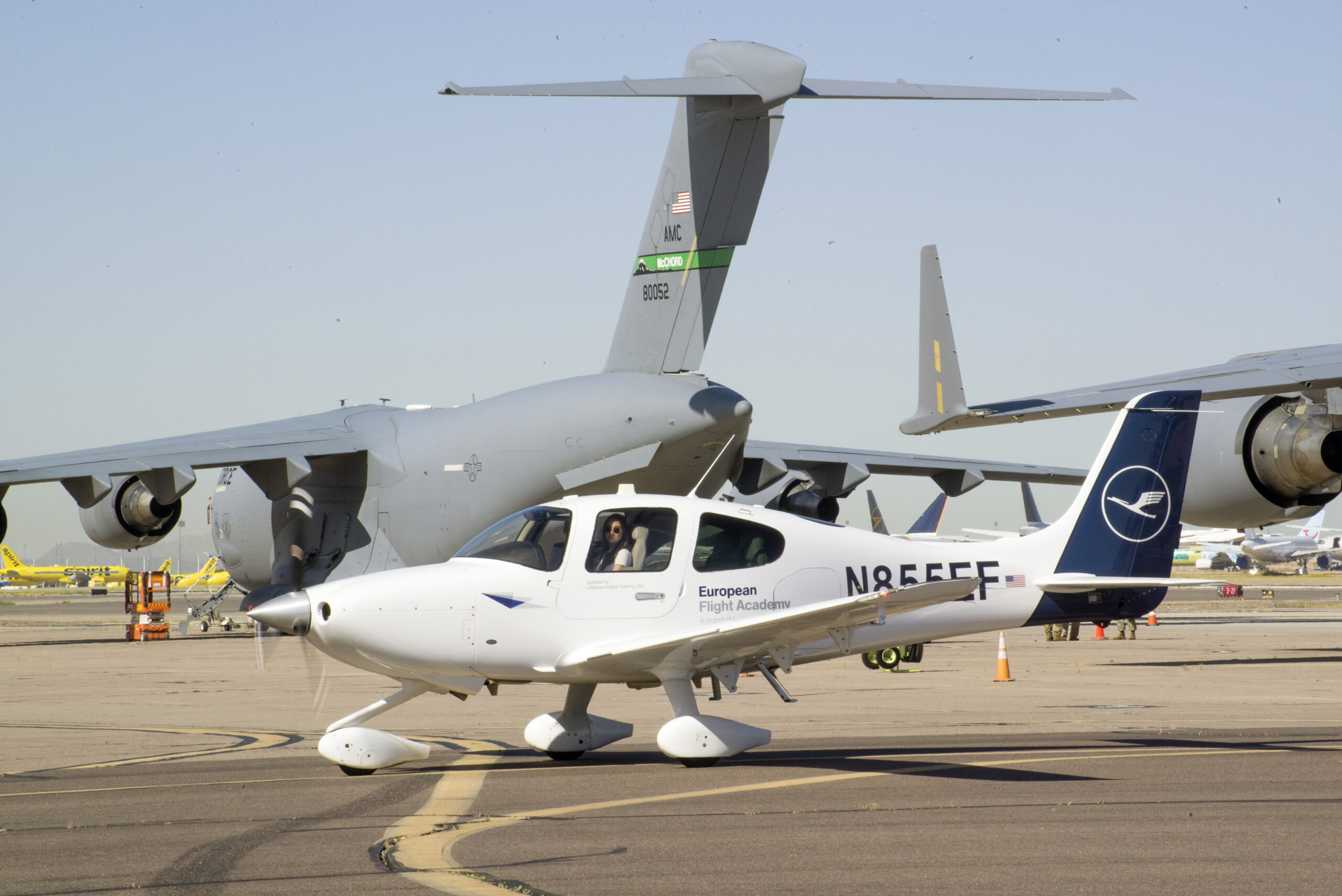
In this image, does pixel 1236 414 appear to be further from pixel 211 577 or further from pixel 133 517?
pixel 211 577

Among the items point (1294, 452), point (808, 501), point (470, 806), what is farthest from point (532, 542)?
point (808, 501)

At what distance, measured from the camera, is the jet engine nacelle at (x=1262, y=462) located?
21.2 m

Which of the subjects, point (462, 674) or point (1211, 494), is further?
point (1211, 494)

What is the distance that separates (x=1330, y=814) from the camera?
27.8 feet

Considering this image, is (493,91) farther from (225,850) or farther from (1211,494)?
(1211,494)

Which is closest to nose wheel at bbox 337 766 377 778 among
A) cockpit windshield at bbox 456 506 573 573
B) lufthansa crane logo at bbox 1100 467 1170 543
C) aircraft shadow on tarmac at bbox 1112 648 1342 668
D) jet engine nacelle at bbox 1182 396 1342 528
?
cockpit windshield at bbox 456 506 573 573

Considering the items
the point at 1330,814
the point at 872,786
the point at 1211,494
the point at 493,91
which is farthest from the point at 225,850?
the point at 1211,494

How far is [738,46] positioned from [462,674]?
372 inches

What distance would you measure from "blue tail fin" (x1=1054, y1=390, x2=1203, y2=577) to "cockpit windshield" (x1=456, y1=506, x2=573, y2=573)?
16.3 feet

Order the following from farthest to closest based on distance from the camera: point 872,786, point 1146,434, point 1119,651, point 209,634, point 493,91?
point 209,634 < point 1119,651 < point 1146,434 < point 493,91 < point 872,786

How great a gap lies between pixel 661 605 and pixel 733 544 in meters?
0.87

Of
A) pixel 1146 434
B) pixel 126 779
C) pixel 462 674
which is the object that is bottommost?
pixel 126 779

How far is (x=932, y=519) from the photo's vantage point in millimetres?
35375

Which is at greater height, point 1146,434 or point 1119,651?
point 1146,434
